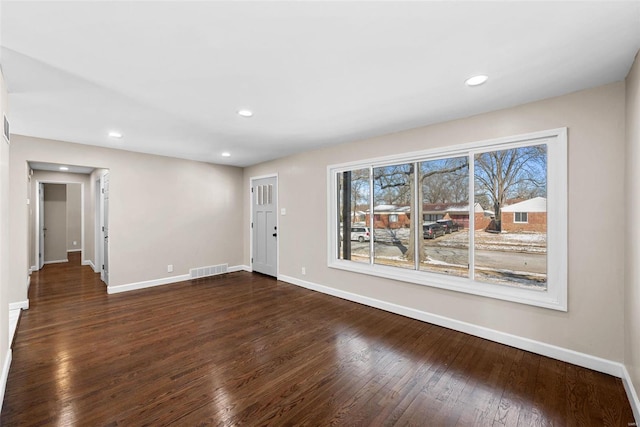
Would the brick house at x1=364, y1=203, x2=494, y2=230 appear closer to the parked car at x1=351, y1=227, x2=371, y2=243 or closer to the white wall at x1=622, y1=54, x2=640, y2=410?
the parked car at x1=351, y1=227, x2=371, y2=243

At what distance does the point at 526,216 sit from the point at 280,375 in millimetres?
2795

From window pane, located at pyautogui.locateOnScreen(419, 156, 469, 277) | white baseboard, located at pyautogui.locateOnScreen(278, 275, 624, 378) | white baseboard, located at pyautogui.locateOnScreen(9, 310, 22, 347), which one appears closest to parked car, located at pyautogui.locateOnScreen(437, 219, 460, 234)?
window pane, located at pyautogui.locateOnScreen(419, 156, 469, 277)

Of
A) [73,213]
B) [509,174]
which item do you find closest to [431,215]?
[509,174]

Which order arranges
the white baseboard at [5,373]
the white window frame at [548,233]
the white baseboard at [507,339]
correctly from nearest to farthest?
the white baseboard at [5,373] → the white baseboard at [507,339] → the white window frame at [548,233]

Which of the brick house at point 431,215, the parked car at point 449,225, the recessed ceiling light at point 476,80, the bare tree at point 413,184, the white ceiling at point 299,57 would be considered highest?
the white ceiling at point 299,57

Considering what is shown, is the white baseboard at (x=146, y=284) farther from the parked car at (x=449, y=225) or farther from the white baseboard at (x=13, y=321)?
the parked car at (x=449, y=225)

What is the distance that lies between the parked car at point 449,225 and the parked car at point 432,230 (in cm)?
4

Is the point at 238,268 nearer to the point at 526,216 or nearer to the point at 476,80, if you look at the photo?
the point at 526,216

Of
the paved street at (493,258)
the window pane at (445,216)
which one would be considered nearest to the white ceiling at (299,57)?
the window pane at (445,216)

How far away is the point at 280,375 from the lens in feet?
7.30

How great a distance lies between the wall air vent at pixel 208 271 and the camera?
5.41 metres

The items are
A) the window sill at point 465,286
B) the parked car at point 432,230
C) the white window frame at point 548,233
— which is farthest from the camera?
the parked car at point 432,230

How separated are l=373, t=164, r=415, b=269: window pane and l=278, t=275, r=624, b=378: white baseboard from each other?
587mm

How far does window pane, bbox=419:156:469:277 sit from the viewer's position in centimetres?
315
